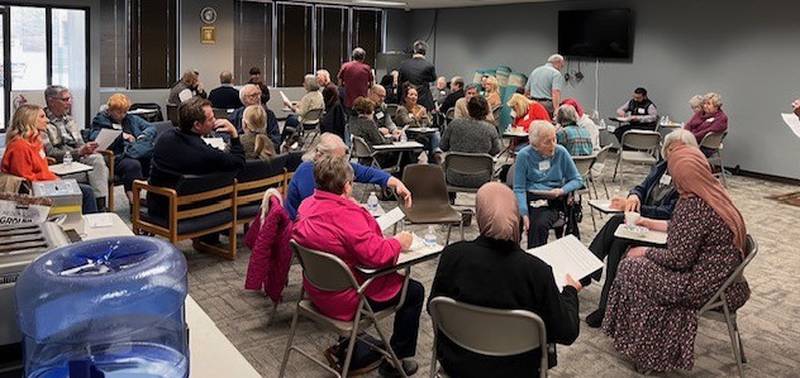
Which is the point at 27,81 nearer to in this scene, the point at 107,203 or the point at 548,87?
the point at 107,203

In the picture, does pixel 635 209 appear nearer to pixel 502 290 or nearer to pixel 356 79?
pixel 502 290

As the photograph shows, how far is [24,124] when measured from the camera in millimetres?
5078

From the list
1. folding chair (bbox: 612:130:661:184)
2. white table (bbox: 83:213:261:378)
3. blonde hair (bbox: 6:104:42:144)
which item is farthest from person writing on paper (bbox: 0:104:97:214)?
folding chair (bbox: 612:130:661:184)

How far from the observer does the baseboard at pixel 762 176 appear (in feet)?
31.7

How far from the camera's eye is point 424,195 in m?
5.49

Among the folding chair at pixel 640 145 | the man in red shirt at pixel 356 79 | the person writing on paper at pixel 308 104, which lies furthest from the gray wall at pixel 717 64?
the person writing on paper at pixel 308 104

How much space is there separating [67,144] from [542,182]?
168 inches

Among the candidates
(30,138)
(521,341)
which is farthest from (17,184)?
(521,341)

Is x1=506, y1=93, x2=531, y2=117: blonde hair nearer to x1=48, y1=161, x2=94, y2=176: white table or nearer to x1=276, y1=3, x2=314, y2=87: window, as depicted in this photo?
x1=48, y1=161, x2=94, y2=176: white table

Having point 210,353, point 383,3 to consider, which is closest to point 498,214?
point 210,353

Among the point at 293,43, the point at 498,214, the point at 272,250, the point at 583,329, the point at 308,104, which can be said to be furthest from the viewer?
the point at 293,43

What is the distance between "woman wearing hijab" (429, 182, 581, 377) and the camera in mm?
2586

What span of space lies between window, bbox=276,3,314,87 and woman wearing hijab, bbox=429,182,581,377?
1247cm

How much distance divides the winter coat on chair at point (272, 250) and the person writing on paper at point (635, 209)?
1.96 m
